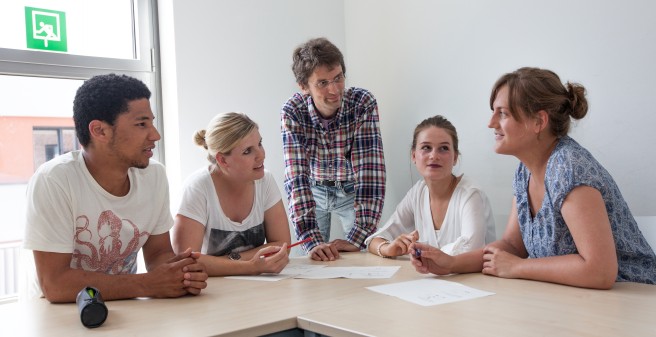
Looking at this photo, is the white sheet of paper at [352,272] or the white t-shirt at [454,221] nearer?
the white sheet of paper at [352,272]

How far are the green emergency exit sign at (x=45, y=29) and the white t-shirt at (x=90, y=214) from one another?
4.61 ft

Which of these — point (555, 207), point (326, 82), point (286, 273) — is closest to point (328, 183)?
point (326, 82)

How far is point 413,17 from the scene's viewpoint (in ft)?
11.4

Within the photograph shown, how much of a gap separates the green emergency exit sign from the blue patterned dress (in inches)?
100

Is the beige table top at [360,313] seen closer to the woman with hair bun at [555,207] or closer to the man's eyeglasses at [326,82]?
the woman with hair bun at [555,207]

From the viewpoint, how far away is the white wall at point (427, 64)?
252 cm

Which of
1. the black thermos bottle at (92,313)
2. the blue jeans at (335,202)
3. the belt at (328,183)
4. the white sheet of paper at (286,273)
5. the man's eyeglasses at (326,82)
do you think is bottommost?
the white sheet of paper at (286,273)

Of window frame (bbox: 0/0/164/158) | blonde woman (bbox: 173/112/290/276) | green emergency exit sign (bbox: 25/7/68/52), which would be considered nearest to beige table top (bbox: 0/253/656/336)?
blonde woman (bbox: 173/112/290/276)

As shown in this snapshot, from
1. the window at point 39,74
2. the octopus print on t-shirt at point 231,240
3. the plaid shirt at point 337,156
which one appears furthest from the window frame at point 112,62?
the octopus print on t-shirt at point 231,240

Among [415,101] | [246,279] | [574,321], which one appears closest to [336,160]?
[415,101]

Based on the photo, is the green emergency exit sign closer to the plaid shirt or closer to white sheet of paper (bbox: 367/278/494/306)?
the plaid shirt

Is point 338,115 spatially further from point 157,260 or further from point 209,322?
point 209,322

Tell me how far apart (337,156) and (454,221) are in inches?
28.6

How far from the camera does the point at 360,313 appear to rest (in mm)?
1444
